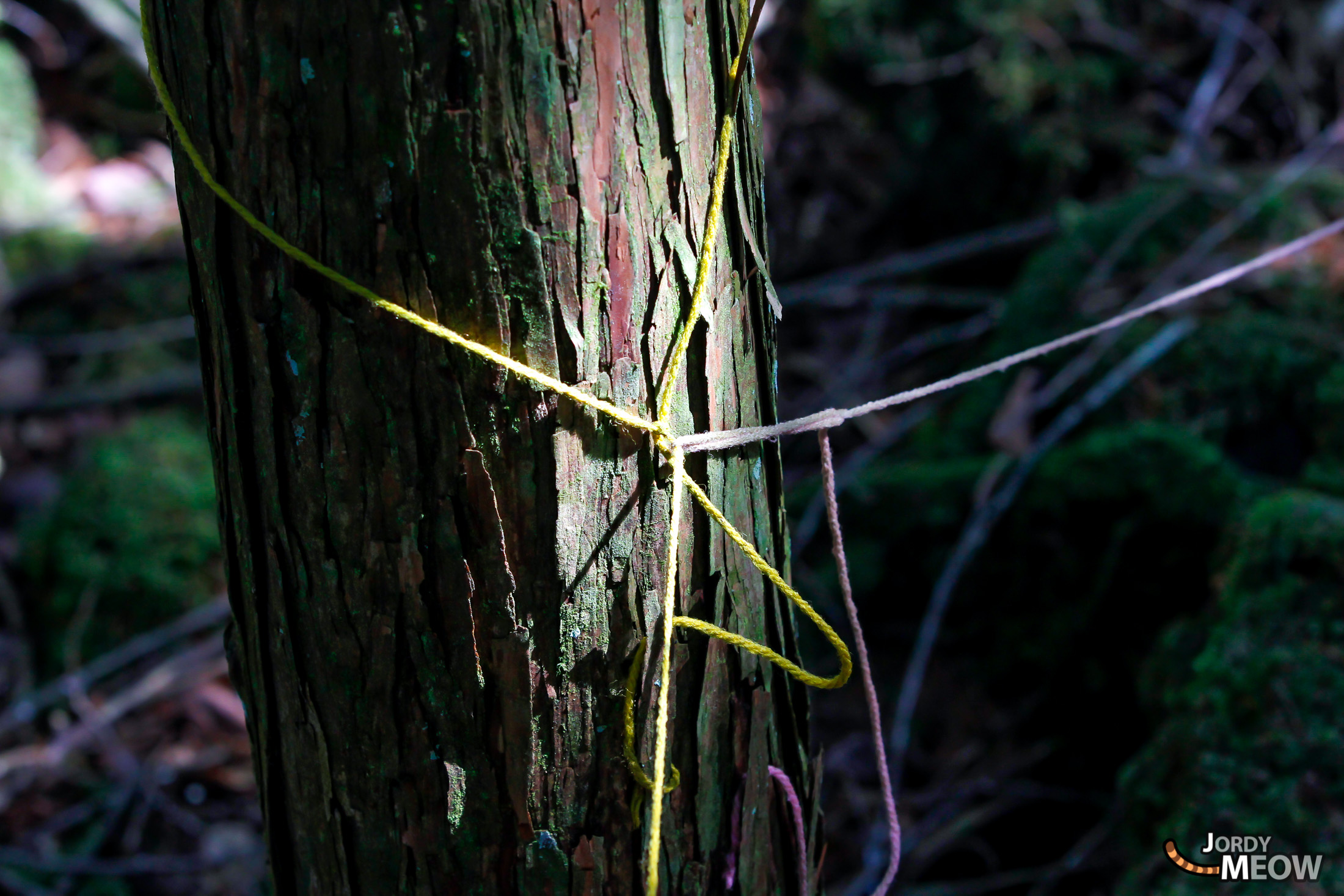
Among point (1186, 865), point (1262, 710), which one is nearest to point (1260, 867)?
point (1186, 865)

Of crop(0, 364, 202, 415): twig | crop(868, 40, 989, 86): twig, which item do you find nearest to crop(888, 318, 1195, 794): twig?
crop(868, 40, 989, 86): twig

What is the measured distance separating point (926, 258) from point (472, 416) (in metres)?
3.09

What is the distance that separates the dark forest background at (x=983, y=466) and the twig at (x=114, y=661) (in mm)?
10

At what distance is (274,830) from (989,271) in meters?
3.28

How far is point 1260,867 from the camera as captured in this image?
140cm

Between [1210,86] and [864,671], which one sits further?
[1210,86]

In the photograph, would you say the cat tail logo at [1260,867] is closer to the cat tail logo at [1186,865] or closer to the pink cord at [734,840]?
the cat tail logo at [1186,865]

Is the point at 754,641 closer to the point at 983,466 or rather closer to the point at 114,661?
the point at 983,466

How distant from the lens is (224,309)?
31.1 inches

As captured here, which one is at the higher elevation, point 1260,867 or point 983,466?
point 983,466

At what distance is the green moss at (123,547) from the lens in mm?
2756

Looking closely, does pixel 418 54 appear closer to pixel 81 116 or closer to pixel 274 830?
pixel 274 830

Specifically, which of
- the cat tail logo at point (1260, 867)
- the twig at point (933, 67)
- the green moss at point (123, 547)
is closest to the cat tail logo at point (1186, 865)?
the cat tail logo at point (1260, 867)

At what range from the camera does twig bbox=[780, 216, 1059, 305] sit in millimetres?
3482
